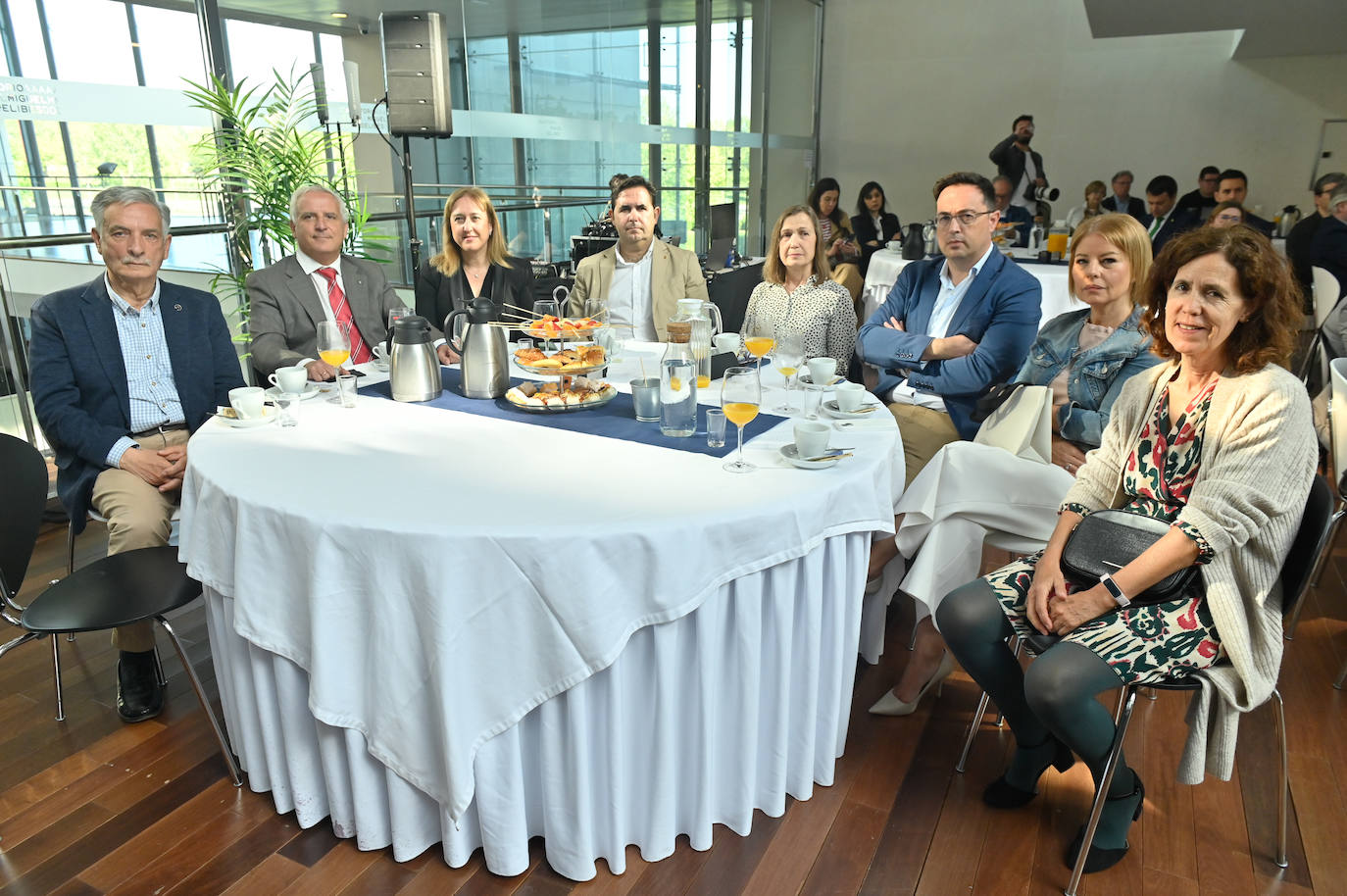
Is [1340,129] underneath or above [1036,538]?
above

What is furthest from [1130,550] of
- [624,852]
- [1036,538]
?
[624,852]

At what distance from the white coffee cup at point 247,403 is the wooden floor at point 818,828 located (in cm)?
92

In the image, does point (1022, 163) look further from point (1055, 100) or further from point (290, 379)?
point (290, 379)

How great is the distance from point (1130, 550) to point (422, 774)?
5.12 feet

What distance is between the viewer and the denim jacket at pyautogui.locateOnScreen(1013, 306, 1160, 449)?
94.4 inches

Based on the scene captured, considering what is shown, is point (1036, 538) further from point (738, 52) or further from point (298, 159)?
point (738, 52)

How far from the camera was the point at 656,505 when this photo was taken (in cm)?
168

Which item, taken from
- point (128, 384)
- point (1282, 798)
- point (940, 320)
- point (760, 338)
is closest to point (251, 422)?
point (128, 384)

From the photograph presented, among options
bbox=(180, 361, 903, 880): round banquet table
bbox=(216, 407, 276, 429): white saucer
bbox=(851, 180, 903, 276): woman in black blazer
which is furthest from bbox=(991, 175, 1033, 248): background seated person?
bbox=(216, 407, 276, 429): white saucer

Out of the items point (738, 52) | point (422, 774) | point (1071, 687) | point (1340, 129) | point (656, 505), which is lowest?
point (422, 774)

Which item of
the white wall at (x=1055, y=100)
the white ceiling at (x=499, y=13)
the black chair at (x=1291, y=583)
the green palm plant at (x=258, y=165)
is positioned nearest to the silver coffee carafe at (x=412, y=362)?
the black chair at (x=1291, y=583)

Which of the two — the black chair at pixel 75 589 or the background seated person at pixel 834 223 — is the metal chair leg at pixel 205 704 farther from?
the background seated person at pixel 834 223

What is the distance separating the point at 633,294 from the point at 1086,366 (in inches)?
84.2

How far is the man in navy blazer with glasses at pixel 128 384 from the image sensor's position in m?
2.46
